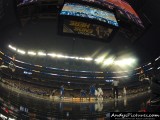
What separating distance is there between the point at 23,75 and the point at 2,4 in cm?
1031

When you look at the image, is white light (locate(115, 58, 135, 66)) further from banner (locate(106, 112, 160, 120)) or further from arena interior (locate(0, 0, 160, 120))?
banner (locate(106, 112, 160, 120))

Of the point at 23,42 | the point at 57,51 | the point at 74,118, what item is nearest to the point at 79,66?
the point at 57,51

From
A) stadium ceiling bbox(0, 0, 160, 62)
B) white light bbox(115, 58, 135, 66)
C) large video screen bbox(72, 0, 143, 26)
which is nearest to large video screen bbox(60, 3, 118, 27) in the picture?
large video screen bbox(72, 0, 143, 26)

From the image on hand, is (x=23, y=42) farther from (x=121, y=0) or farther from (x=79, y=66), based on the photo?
(x=121, y=0)

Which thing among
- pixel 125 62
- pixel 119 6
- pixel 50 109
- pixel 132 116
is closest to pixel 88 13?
pixel 119 6

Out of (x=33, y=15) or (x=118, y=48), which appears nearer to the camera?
(x=33, y=15)

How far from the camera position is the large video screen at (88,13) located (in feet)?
49.7

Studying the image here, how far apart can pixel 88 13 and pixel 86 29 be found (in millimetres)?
1287

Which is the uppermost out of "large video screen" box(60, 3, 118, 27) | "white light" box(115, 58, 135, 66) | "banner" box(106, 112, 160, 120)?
"large video screen" box(60, 3, 118, 27)

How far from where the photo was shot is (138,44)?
74.4 feet

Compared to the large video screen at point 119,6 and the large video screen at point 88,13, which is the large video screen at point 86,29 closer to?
the large video screen at point 88,13

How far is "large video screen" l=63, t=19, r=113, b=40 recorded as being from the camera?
51.7 ft

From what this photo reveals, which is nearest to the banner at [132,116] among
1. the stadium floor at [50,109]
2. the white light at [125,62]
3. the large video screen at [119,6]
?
the stadium floor at [50,109]

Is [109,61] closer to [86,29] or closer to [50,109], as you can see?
[86,29]
